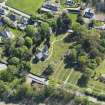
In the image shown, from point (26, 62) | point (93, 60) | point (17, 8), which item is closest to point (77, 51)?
point (93, 60)

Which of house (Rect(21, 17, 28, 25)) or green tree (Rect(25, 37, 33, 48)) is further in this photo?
house (Rect(21, 17, 28, 25))

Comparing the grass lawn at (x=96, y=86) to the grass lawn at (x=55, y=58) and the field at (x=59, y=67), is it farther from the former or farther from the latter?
the grass lawn at (x=55, y=58)

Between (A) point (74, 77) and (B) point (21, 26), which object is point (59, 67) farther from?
(B) point (21, 26)

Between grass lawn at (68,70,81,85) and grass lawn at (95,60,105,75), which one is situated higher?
grass lawn at (95,60,105,75)

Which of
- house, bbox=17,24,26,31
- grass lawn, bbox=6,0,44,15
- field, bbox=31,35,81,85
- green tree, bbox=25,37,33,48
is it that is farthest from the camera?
grass lawn, bbox=6,0,44,15

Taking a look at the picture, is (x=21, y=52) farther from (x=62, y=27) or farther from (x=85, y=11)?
(x=85, y=11)

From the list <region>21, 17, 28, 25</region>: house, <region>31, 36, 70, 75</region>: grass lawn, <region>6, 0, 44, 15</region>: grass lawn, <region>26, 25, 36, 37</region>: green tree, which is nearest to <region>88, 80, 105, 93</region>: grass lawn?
<region>31, 36, 70, 75</region>: grass lawn

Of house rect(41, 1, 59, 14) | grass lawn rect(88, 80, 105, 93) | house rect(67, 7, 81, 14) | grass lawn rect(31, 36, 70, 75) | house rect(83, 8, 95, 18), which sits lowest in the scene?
grass lawn rect(88, 80, 105, 93)

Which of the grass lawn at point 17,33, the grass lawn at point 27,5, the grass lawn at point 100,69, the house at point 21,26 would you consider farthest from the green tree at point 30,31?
the grass lawn at point 100,69

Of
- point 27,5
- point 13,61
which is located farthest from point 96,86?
point 27,5

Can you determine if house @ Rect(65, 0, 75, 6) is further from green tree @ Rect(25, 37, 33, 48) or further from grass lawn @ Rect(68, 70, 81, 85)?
grass lawn @ Rect(68, 70, 81, 85)
